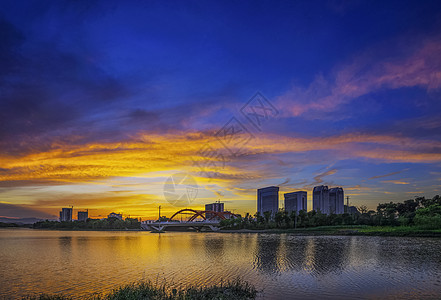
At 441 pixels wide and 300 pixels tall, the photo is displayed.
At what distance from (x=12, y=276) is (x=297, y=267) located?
2587cm

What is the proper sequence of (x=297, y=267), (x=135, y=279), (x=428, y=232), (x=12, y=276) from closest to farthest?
(x=135, y=279)
(x=12, y=276)
(x=297, y=267)
(x=428, y=232)

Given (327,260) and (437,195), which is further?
(437,195)

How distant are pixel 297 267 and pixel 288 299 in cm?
1210

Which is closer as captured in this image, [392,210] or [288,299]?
[288,299]

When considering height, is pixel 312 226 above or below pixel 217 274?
below

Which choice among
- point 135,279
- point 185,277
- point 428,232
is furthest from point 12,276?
point 428,232

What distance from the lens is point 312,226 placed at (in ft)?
401

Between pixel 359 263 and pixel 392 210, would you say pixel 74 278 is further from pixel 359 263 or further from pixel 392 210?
pixel 392 210

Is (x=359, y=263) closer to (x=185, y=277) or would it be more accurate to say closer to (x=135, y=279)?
(x=185, y=277)

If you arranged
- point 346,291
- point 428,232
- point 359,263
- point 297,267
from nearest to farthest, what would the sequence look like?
1. point 346,291
2. point 297,267
3. point 359,263
4. point 428,232

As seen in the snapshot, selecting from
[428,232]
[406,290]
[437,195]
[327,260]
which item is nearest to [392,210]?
[437,195]

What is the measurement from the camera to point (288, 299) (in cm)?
1858

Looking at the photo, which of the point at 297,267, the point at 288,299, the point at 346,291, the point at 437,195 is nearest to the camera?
the point at 288,299

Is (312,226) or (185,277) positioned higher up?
(185,277)
